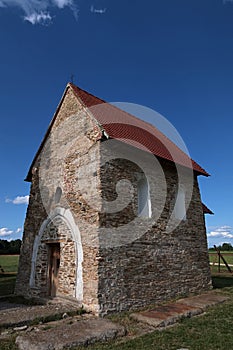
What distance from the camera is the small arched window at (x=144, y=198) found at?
9.96 m

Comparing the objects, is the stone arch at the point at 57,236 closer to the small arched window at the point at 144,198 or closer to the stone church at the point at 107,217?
the stone church at the point at 107,217

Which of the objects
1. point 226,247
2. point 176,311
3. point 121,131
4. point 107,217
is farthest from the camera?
point 226,247

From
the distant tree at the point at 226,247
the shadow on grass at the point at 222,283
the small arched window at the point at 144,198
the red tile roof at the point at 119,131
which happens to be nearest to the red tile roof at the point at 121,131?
the red tile roof at the point at 119,131

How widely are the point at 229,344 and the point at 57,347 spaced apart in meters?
3.46

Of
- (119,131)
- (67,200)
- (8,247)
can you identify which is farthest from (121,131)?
(8,247)

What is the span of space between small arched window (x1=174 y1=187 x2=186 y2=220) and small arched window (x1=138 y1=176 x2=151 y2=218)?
169 centimetres

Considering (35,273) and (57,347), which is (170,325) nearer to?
(57,347)

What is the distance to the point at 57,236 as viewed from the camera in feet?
33.0

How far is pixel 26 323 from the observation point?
A: 7.00 metres

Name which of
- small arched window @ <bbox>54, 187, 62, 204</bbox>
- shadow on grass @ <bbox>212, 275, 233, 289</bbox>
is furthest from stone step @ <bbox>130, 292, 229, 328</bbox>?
small arched window @ <bbox>54, 187, 62, 204</bbox>

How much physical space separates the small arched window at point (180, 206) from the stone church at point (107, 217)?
0.14ft

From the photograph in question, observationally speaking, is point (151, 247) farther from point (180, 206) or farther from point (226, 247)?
point (226, 247)

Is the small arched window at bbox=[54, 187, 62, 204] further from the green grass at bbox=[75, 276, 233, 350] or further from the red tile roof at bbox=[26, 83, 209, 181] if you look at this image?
the green grass at bbox=[75, 276, 233, 350]

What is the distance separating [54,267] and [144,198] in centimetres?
428
